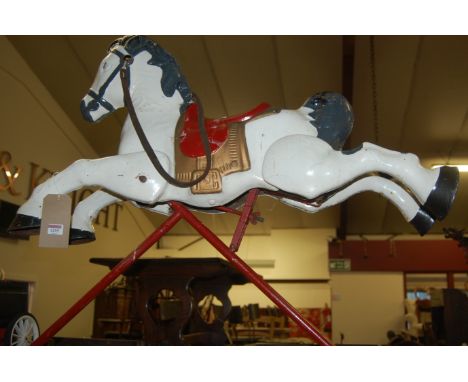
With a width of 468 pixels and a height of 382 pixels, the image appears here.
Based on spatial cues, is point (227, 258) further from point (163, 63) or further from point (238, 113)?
point (238, 113)

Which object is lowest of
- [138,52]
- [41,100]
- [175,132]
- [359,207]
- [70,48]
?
[175,132]

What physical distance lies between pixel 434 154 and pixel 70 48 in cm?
356

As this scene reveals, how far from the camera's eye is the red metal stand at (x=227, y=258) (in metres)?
0.99

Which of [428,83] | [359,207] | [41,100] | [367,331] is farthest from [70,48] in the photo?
[367,331]

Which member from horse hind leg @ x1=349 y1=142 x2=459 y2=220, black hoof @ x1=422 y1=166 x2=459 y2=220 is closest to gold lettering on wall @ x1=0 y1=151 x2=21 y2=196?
horse hind leg @ x1=349 y1=142 x2=459 y2=220

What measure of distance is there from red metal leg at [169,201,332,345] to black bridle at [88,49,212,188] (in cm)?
9

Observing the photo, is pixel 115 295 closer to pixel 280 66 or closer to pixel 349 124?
pixel 280 66

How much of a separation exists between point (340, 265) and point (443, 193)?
5.48 meters

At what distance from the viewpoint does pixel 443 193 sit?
984 millimetres

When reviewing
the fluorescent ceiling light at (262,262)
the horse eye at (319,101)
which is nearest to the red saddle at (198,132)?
the horse eye at (319,101)

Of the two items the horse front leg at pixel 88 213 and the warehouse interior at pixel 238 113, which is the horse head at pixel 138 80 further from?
the warehouse interior at pixel 238 113

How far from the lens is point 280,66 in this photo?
3.86 m

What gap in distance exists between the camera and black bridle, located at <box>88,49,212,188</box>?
3.41 ft

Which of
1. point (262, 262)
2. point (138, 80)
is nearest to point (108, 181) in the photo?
point (138, 80)
